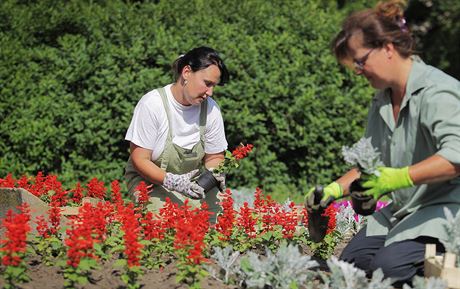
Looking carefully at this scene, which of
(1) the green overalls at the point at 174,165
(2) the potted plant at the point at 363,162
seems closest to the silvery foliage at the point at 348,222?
(1) the green overalls at the point at 174,165

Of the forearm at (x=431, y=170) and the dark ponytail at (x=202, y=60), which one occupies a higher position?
the dark ponytail at (x=202, y=60)

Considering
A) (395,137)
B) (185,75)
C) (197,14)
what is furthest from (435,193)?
(197,14)

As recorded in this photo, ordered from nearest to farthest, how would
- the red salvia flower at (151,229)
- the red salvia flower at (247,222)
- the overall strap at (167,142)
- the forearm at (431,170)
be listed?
the forearm at (431,170), the red salvia flower at (151,229), the red salvia flower at (247,222), the overall strap at (167,142)

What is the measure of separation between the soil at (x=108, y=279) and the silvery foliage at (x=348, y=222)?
4.72 feet

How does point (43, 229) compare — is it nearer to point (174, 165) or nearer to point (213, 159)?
point (174, 165)

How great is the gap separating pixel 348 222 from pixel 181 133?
1229mm

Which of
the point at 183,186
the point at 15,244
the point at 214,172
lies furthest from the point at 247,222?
the point at 15,244

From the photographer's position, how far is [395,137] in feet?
12.8

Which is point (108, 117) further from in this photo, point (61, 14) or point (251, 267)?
point (251, 267)

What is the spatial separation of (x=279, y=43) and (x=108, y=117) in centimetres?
182

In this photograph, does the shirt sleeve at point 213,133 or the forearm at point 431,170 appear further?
the shirt sleeve at point 213,133

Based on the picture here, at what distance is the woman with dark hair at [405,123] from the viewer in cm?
359

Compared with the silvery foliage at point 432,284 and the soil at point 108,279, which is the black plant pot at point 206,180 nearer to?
the soil at point 108,279

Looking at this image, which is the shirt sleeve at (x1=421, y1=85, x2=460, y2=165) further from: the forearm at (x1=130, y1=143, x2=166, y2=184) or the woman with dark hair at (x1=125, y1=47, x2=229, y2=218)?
the forearm at (x1=130, y1=143, x2=166, y2=184)
